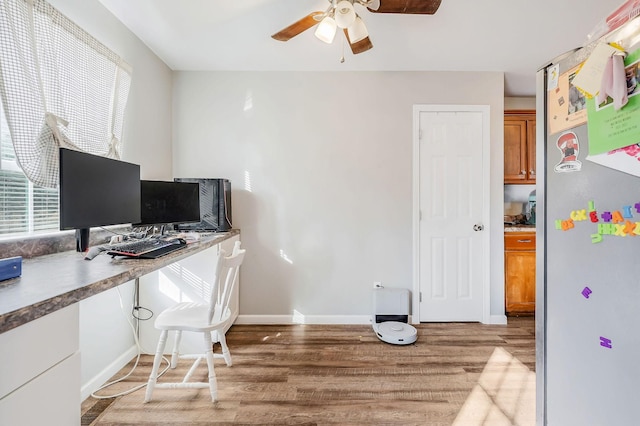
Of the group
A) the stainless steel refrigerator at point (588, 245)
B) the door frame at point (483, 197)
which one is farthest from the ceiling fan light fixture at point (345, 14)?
the door frame at point (483, 197)

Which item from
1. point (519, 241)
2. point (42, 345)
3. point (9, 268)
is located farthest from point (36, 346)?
point (519, 241)

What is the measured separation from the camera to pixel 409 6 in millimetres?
1623

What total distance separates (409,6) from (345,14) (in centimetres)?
37

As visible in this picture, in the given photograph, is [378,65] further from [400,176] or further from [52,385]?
[52,385]

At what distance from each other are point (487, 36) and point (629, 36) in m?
1.74

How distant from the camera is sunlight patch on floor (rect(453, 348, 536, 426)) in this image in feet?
5.20

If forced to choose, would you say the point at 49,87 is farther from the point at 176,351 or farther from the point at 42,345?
the point at 176,351

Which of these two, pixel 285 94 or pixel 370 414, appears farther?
pixel 285 94

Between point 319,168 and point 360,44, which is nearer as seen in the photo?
point 360,44

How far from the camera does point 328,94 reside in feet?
9.39

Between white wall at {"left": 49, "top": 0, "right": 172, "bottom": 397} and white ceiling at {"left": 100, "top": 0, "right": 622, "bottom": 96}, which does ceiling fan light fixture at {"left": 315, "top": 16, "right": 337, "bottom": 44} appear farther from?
white wall at {"left": 49, "top": 0, "right": 172, "bottom": 397}

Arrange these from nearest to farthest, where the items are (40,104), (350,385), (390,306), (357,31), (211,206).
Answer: (40,104), (357,31), (350,385), (211,206), (390,306)

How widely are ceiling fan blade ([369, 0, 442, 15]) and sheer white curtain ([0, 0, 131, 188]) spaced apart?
1749 mm

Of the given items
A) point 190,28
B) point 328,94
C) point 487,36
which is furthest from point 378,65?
point 190,28
